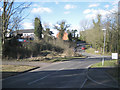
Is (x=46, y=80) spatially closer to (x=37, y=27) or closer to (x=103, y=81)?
(x=103, y=81)

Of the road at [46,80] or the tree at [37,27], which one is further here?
the tree at [37,27]

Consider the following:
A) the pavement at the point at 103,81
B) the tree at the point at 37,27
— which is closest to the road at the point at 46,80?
the pavement at the point at 103,81

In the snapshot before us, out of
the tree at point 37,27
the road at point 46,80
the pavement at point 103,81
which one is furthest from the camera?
the tree at point 37,27

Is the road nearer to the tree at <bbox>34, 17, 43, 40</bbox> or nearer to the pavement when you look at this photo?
the pavement

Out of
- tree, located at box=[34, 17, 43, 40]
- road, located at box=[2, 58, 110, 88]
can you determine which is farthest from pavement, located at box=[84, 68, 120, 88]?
tree, located at box=[34, 17, 43, 40]

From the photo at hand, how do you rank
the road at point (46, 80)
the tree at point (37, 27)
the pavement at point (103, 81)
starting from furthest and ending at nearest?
1. the tree at point (37, 27)
2. the road at point (46, 80)
3. the pavement at point (103, 81)

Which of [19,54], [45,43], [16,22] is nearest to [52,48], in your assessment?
[45,43]

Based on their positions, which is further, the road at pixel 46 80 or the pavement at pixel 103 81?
the road at pixel 46 80

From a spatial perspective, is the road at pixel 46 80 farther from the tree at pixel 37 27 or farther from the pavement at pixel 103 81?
the tree at pixel 37 27

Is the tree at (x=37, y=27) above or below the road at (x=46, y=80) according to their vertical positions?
above

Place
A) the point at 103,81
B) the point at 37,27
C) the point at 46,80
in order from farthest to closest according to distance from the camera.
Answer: the point at 37,27
the point at 46,80
the point at 103,81

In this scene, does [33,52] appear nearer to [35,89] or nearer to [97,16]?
[35,89]

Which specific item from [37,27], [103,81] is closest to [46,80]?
[103,81]

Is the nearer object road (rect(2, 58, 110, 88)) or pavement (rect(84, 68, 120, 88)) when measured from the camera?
pavement (rect(84, 68, 120, 88))
